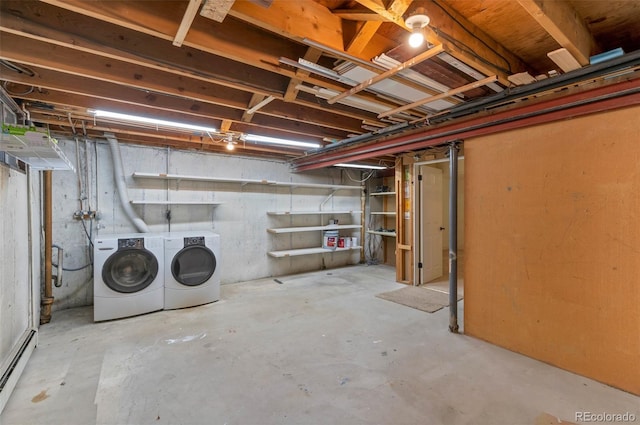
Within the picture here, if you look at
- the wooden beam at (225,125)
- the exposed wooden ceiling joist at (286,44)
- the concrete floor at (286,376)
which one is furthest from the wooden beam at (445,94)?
the concrete floor at (286,376)

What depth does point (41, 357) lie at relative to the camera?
246cm

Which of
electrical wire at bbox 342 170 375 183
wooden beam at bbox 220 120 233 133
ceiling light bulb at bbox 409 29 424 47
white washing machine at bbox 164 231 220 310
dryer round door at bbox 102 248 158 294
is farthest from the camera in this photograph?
electrical wire at bbox 342 170 375 183

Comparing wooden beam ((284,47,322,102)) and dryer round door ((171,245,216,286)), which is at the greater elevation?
wooden beam ((284,47,322,102))

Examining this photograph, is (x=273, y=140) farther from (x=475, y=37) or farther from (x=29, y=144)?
(x=475, y=37)

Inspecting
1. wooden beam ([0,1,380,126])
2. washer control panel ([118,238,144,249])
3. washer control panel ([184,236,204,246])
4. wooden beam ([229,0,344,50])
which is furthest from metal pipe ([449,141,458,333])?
washer control panel ([118,238,144,249])

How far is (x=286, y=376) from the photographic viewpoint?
219 centimetres

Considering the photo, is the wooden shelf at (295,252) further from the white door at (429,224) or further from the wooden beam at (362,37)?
the wooden beam at (362,37)

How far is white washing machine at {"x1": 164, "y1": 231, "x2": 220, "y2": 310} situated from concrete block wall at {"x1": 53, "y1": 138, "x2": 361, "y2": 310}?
870mm

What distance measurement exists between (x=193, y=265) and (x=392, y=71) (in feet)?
10.9

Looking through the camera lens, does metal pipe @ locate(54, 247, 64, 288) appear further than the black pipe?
Yes

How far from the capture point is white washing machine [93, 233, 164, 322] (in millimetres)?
3219

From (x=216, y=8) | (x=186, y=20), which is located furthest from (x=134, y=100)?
(x=216, y=8)

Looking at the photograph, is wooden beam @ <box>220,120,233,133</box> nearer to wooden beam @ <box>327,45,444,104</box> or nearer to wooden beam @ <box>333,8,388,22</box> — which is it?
wooden beam @ <box>327,45,444,104</box>

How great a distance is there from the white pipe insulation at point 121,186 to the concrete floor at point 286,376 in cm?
126
